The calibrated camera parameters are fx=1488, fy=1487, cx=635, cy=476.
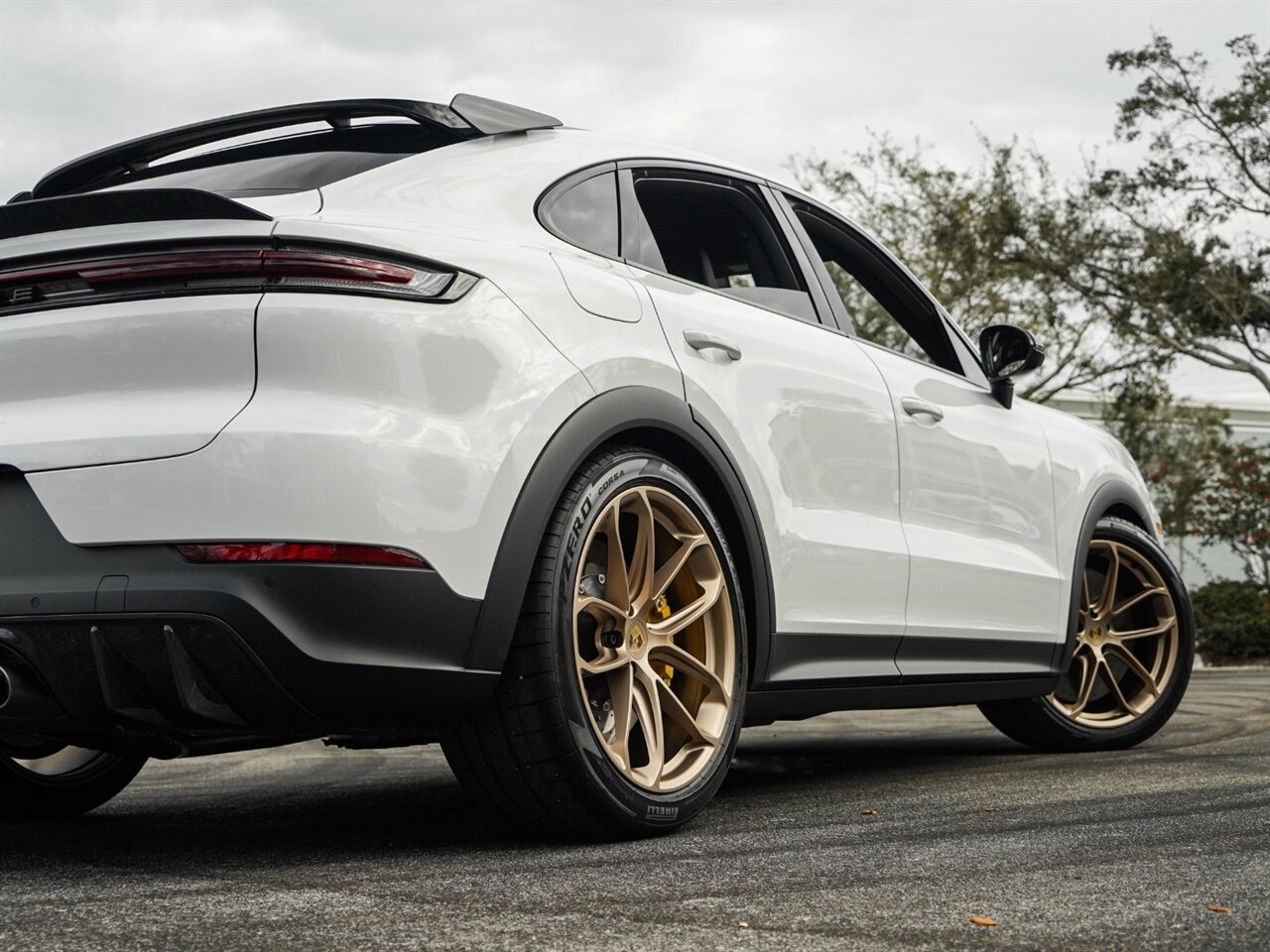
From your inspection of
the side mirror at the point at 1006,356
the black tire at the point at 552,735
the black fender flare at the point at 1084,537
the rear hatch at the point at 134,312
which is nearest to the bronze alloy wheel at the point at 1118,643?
the black fender flare at the point at 1084,537

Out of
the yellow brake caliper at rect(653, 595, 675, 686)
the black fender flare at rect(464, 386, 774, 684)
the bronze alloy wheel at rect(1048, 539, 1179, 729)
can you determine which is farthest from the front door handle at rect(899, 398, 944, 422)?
the bronze alloy wheel at rect(1048, 539, 1179, 729)

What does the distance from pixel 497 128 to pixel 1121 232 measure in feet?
76.2

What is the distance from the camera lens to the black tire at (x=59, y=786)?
158 inches

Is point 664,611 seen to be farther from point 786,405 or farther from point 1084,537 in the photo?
point 1084,537

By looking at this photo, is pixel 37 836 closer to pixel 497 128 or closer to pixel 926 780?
pixel 497 128

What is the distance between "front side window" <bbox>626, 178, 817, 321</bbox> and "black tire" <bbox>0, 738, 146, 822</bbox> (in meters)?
2.05

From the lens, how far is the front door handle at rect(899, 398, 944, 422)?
4371mm

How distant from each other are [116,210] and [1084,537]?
3615 mm

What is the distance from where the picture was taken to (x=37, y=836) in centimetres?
379

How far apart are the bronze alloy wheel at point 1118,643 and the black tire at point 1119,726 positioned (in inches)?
0.8

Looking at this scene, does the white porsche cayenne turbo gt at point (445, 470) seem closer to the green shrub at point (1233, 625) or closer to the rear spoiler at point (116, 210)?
the rear spoiler at point (116, 210)

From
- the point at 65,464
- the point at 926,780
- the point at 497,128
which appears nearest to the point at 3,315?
the point at 65,464

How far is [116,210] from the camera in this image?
2.90 m

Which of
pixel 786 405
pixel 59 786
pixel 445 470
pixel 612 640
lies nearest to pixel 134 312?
pixel 445 470
